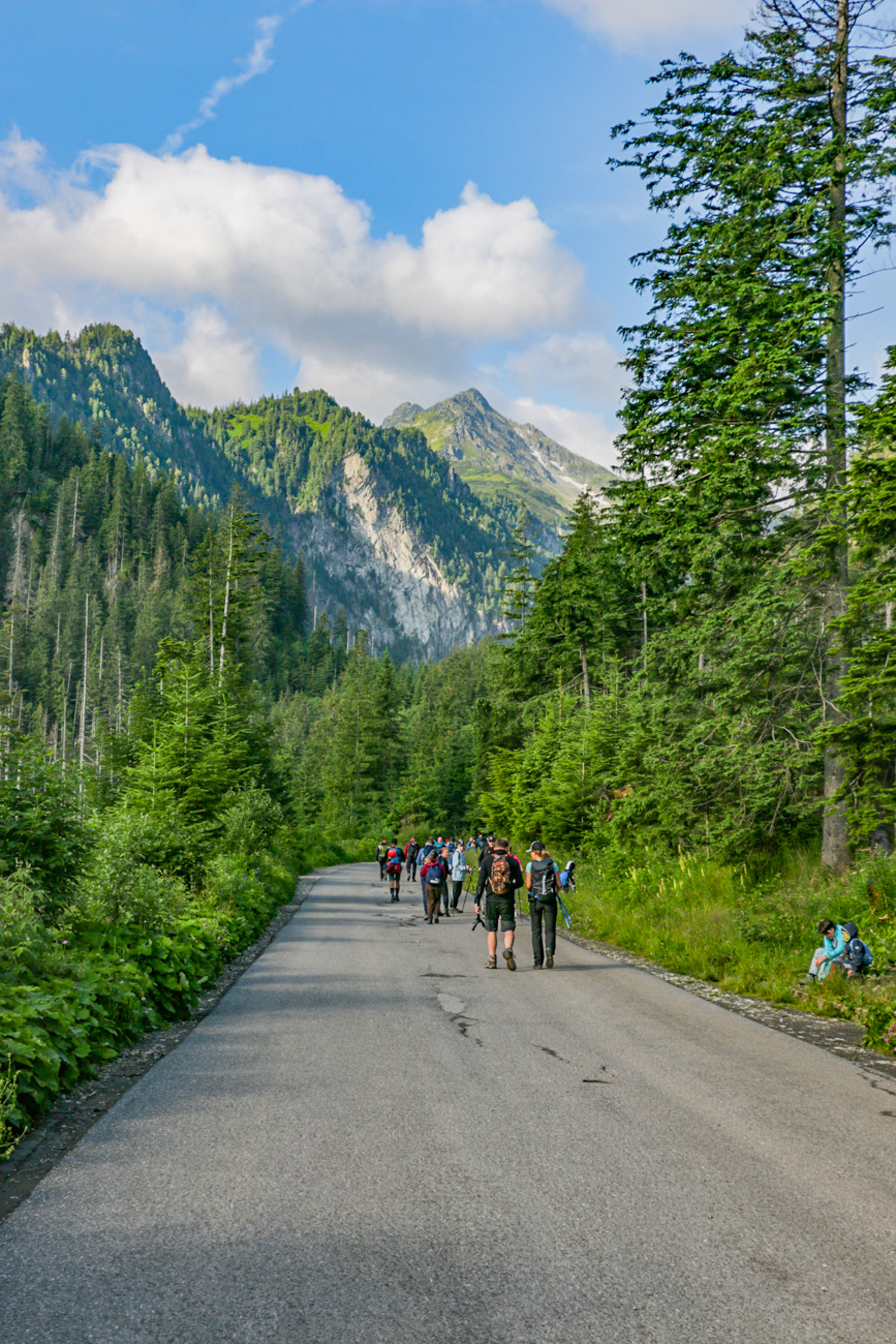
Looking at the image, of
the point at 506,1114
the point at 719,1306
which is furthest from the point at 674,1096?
the point at 719,1306

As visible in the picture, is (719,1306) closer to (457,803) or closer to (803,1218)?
(803,1218)

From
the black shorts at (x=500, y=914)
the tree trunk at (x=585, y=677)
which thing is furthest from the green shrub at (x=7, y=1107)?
the tree trunk at (x=585, y=677)

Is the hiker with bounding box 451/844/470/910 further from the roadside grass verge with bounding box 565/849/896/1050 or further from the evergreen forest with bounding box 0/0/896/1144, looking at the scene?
the roadside grass verge with bounding box 565/849/896/1050

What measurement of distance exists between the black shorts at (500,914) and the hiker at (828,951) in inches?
179

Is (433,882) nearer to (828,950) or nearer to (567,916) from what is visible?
(567,916)

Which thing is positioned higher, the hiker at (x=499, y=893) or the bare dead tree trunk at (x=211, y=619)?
the bare dead tree trunk at (x=211, y=619)

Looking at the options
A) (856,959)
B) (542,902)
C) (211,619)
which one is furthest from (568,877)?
(211,619)

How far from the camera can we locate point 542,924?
516 inches

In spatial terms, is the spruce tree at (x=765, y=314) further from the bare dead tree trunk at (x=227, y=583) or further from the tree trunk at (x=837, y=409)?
the bare dead tree trunk at (x=227, y=583)

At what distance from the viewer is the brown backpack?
42.8ft

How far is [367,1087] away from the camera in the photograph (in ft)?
19.7

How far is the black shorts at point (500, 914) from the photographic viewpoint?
41.7 feet

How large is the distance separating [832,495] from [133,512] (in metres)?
153

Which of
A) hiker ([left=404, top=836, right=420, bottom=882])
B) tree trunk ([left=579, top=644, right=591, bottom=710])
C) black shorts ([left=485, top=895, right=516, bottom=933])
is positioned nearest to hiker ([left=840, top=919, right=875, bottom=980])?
black shorts ([left=485, top=895, right=516, bottom=933])
